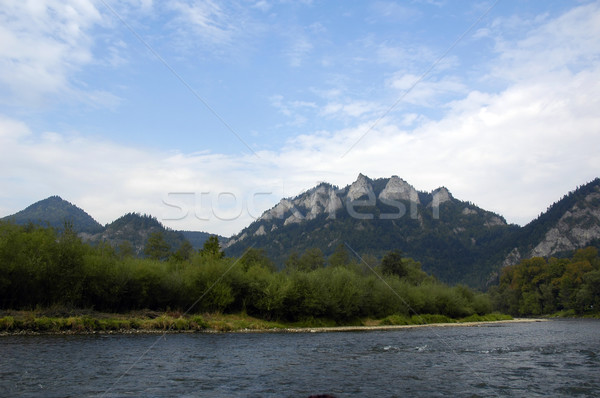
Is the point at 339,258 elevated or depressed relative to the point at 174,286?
elevated

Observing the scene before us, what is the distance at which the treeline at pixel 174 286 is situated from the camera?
149 ft

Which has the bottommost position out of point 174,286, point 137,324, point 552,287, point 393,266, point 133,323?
point 137,324

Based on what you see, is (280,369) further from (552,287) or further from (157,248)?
(552,287)

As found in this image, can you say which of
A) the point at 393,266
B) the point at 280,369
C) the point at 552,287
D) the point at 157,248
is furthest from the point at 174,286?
the point at 552,287

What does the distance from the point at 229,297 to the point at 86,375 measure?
37.5m

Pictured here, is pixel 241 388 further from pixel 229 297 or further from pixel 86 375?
pixel 229 297

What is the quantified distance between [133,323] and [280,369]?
25.4m

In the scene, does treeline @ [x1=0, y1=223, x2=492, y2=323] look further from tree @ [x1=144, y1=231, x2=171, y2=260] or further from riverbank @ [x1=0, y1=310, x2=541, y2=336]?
tree @ [x1=144, y1=231, x2=171, y2=260]

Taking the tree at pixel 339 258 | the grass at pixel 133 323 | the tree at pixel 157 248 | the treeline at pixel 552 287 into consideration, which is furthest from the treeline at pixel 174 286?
the treeline at pixel 552 287

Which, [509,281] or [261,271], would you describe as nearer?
[261,271]

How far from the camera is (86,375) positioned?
2195 centimetres

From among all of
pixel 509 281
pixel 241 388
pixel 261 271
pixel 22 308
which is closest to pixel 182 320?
pixel 22 308

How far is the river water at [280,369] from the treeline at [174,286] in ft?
37.1

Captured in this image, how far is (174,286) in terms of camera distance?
190 feet
